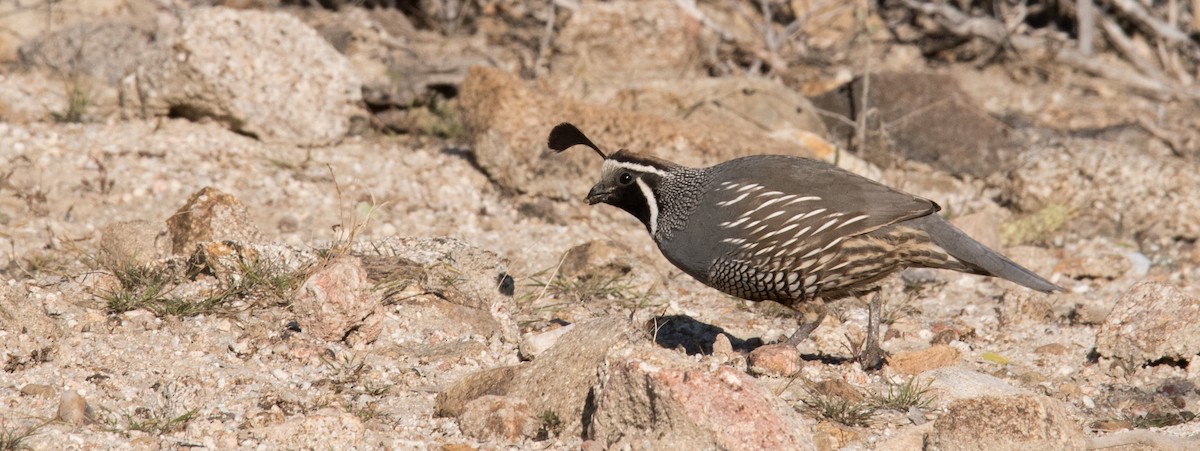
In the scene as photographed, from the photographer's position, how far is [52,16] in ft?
30.4

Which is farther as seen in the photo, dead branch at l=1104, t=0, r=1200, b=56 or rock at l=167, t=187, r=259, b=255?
dead branch at l=1104, t=0, r=1200, b=56

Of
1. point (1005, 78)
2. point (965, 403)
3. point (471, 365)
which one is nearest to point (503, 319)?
point (471, 365)

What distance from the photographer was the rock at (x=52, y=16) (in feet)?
29.3

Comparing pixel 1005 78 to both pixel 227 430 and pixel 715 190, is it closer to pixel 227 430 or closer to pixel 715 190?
pixel 715 190

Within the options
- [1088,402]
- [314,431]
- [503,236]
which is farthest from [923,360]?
[503,236]

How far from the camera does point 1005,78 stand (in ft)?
33.3

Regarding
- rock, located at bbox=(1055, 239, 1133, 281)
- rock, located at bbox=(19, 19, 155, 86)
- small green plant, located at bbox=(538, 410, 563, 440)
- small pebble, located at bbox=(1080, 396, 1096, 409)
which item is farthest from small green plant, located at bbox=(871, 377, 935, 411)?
rock, located at bbox=(19, 19, 155, 86)

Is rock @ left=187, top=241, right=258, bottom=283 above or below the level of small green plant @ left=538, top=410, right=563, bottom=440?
below

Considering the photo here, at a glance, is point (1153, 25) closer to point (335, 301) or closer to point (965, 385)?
point (965, 385)

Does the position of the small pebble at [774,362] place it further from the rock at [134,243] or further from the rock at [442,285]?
the rock at [134,243]

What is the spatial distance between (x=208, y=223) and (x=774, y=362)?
2.60 metres

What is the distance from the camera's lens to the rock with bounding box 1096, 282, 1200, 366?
509 cm

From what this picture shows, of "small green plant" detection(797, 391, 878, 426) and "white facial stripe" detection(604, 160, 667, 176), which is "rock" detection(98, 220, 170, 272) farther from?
"small green plant" detection(797, 391, 878, 426)

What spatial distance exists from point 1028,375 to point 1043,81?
5502 millimetres
